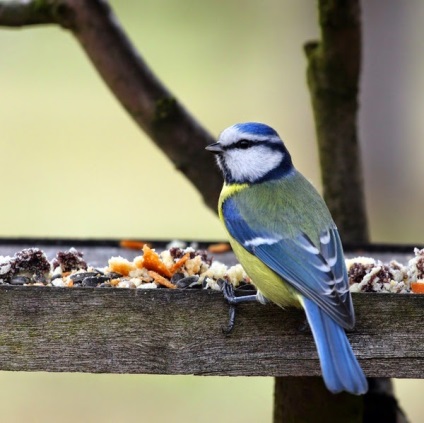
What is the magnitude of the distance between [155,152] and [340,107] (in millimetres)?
5290

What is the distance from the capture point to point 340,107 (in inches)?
155

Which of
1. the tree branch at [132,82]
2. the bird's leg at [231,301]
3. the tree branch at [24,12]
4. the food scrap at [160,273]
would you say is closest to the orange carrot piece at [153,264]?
the food scrap at [160,273]

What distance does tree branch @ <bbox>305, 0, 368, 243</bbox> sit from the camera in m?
3.76

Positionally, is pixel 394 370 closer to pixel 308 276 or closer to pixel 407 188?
pixel 308 276

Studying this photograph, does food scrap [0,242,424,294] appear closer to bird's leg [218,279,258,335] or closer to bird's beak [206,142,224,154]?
bird's leg [218,279,258,335]

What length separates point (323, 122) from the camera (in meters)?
3.96

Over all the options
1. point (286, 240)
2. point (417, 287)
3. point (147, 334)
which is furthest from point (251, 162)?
point (147, 334)

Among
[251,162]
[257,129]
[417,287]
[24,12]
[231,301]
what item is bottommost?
[417,287]

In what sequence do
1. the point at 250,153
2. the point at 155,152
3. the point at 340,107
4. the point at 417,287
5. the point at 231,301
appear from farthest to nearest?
the point at 155,152 → the point at 340,107 → the point at 250,153 → the point at 417,287 → the point at 231,301

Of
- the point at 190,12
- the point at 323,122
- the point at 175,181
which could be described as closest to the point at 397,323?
the point at 323,122

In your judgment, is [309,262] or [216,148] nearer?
[309,262]

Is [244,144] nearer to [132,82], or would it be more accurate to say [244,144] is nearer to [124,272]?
[124,272]

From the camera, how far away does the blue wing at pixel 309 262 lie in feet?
8.31

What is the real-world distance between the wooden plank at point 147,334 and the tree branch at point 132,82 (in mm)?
1399
